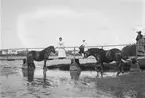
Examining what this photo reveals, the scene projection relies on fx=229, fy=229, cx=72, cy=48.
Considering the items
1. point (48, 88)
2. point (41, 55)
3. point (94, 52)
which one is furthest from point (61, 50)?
point (48, 88)

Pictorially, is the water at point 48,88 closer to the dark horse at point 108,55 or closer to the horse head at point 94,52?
the dark horse at point 108,55

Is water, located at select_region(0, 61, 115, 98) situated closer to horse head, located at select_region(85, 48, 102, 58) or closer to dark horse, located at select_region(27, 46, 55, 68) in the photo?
horse head, located at select_region(85, 48, 102, 58)

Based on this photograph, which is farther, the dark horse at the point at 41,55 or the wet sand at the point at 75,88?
the dark horse at the point at 41,55

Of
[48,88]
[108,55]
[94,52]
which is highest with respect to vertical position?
[94,52]

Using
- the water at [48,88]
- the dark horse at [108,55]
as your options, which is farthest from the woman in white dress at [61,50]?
the water at [48,88]

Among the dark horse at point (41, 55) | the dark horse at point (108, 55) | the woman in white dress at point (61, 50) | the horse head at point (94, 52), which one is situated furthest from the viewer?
the woman in white dress at point (61, 50)

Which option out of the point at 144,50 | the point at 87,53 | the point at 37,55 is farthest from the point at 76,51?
the point at 144,50

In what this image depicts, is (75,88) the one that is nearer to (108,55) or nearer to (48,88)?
(48,88)

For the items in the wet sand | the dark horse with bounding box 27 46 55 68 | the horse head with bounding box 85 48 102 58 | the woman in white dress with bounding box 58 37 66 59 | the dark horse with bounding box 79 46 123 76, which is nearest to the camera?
the wet sand

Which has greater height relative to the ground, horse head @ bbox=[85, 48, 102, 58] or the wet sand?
horse head @ bbox=[85, 48, 102, 58]

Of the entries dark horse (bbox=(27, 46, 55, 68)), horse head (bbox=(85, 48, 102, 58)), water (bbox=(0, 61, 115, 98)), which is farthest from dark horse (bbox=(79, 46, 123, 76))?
water (bbox=(0, 61, 115, 98))

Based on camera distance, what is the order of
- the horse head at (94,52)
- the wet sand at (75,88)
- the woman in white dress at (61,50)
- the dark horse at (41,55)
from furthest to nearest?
the woman in white dress at (61,50), the dark horse at (41,55), the horse head at (94,52), the wet sand at (75,88)

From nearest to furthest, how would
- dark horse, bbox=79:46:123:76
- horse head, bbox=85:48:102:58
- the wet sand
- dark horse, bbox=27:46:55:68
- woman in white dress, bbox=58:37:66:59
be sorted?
the wet sand, dark horse, bbox=79:46:123:76, horse head, bbox=85:48:102:58, dark horse, bbox=27:46:55:68, woman in white dress, bbox=58:37:66:59

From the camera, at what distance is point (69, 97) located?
5762mm
